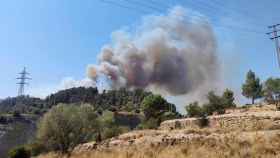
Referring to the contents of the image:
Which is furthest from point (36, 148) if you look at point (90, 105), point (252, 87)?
point (252, 87)

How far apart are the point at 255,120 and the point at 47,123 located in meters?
23.9

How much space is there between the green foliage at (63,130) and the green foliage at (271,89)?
1441 inches

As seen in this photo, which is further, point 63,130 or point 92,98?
point 92,98

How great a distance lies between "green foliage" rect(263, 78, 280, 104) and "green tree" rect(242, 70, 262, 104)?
5.23ft

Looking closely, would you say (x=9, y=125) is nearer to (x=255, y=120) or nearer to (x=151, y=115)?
(x=151, y=115)

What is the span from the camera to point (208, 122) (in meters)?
30.8

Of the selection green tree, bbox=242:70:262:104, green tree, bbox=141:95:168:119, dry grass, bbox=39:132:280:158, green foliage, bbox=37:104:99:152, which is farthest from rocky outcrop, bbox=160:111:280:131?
green tree, bbox=242:70:262:104

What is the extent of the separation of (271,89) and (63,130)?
41.3 metres

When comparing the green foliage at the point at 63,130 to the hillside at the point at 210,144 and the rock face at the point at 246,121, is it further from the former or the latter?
the rock face at the point at 246,121

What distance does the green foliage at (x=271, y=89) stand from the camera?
177 ft

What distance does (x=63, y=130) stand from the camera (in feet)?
113

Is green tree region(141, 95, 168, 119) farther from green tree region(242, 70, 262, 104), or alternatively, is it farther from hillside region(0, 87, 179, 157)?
green tree region(242, 70, 262, 104)

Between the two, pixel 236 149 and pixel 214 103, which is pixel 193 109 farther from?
pixel 236 149

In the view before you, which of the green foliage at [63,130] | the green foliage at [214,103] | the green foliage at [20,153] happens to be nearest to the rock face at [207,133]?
the green foliage at [63,130]
